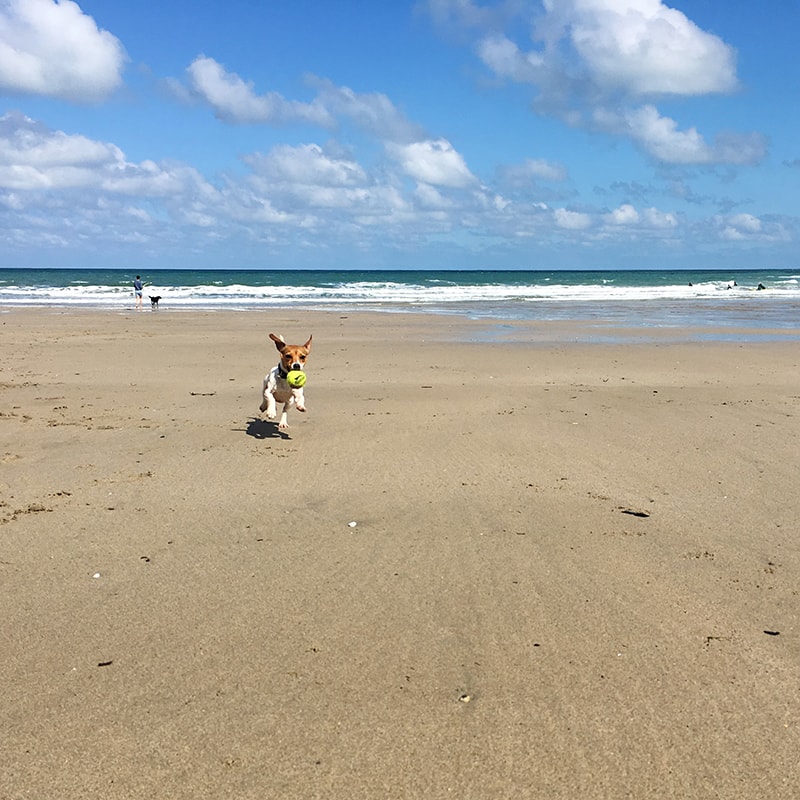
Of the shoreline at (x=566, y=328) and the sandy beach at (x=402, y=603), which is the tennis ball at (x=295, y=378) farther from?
the shoreline at (x=566, y=328)

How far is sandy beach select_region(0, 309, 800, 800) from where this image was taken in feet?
9.14

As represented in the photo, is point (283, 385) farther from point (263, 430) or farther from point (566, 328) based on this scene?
point (566, 328)

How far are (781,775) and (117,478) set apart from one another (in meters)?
5.19

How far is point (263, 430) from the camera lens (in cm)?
832

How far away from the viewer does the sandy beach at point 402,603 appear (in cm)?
279

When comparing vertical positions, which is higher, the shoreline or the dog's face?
the dog's face

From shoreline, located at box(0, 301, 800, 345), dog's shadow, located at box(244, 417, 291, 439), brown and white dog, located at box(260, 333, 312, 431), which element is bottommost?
dog's shadow, located at box(244, 417, 291, 439)

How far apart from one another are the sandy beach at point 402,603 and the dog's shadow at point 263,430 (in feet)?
0.16

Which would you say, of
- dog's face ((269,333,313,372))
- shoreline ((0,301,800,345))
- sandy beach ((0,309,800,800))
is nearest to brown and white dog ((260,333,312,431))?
dog's face ((269,333,313,372))

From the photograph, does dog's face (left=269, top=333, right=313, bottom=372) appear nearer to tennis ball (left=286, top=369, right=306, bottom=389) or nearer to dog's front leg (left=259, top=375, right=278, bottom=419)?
tennis ball (left=286, top=369, right=306, bottom=389)

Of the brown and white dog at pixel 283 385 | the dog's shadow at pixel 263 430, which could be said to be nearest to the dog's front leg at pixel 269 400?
the brown and white dog at pixel 283 385

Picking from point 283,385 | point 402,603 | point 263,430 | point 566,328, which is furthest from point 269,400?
point 566,328

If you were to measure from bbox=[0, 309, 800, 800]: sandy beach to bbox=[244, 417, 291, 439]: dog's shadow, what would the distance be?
48 mm

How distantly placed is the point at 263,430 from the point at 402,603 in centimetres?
451
